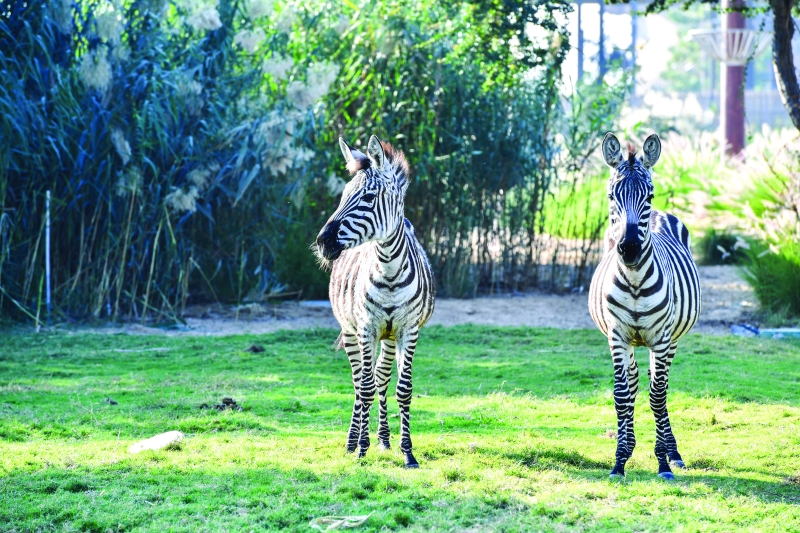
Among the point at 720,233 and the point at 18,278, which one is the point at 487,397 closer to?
the point at 18,278

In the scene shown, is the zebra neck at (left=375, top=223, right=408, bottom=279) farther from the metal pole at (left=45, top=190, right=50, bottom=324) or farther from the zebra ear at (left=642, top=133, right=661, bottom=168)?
the metal pole at (left=45, top=190, right=50, bottom=324)

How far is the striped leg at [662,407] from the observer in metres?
5.55

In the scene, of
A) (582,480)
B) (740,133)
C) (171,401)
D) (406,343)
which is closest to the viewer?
(582,480)

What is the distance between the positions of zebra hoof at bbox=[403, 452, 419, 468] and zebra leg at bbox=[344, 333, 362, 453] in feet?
1.27

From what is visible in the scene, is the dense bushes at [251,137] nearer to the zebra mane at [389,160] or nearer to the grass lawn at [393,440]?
the grass lawn at [393,440]

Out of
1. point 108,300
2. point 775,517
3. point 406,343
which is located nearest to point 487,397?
point 406,343

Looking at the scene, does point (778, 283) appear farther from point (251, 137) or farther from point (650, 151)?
point (650, 151)

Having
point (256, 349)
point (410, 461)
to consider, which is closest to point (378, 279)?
point (410, 461)

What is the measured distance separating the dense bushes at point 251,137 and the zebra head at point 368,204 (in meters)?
5.26

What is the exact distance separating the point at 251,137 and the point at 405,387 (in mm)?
6050

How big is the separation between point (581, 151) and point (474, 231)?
1930 mm

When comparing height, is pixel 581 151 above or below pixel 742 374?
above

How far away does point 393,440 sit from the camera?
638cm

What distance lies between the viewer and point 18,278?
10.5 meters
